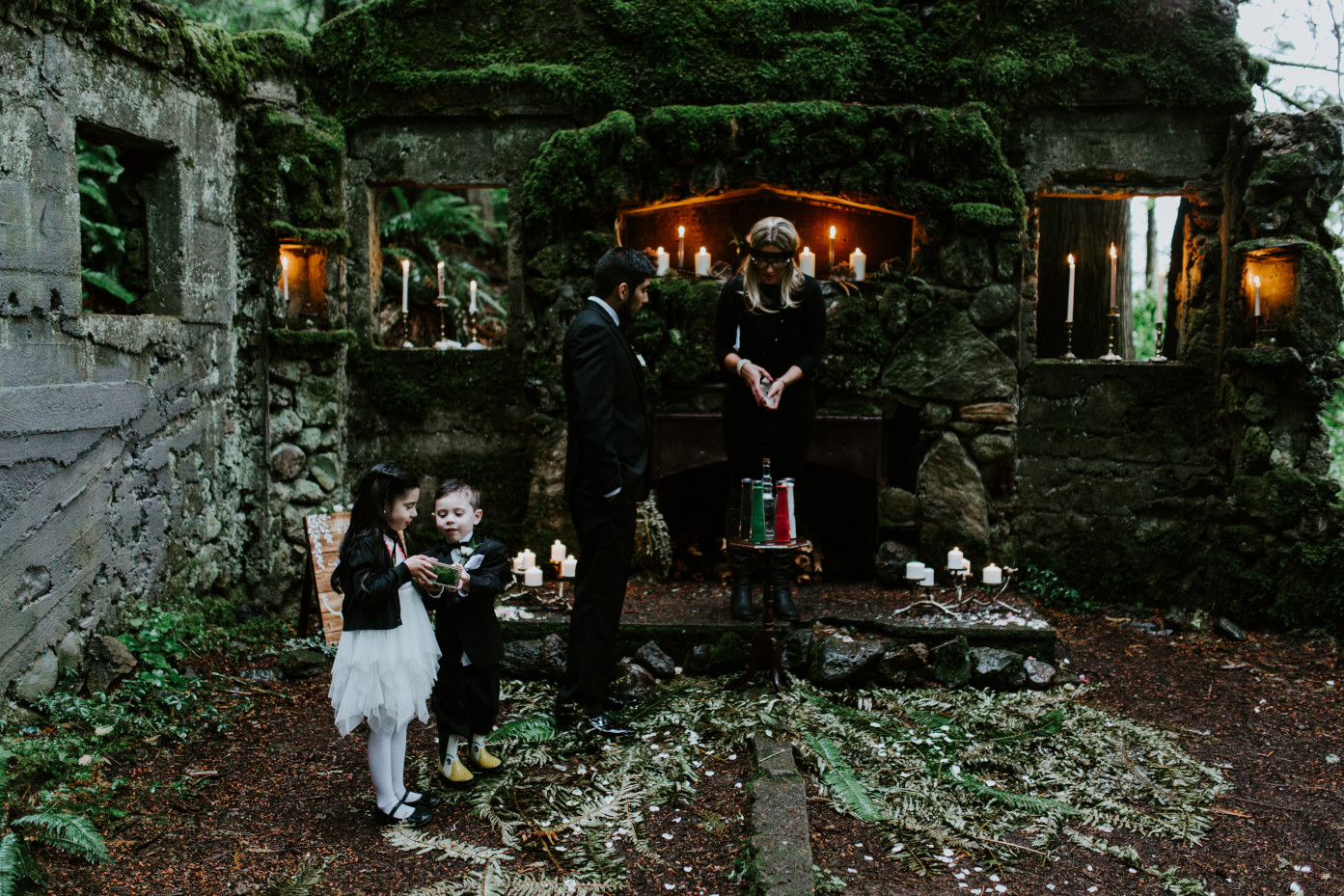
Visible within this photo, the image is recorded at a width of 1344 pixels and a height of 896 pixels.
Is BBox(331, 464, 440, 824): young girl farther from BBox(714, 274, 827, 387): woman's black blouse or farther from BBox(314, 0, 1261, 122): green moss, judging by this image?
BBox(314, 0, 1261, 122): green moss

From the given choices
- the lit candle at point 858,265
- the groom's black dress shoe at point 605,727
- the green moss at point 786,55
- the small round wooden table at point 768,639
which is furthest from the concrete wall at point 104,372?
the lit candle at point 858,265

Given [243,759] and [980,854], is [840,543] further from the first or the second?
[243,759]

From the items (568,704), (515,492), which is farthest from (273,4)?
(568,704)

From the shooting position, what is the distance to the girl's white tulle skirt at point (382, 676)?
11.8 ft

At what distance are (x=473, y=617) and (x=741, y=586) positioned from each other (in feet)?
7.07

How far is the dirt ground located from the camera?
3.45 metres

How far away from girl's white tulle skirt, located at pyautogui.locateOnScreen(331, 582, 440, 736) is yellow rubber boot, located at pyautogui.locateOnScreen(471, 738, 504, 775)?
0.48 m

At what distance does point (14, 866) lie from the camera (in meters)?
3.15

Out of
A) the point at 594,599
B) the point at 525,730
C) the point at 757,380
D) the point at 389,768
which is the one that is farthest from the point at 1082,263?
the point at 389,768

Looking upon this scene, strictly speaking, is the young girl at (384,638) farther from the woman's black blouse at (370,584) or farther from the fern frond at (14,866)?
the fern frond at (14,866)

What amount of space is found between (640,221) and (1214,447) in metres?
4.85

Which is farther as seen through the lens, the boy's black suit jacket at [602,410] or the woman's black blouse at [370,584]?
the boy's black suit jacket at [602,410]

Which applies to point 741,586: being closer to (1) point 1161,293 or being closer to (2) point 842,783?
(2) point 842,783

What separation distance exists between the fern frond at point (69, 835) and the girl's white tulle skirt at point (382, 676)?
92 centimetres
